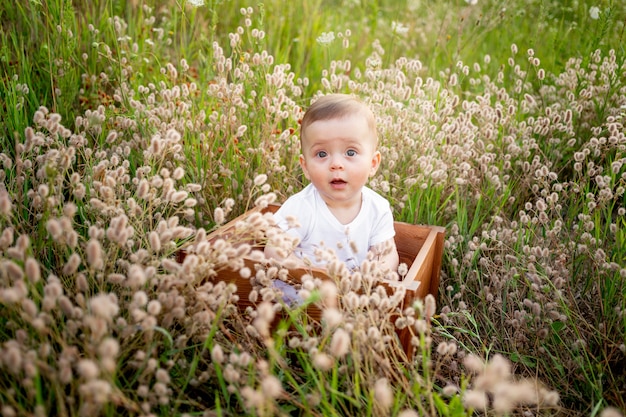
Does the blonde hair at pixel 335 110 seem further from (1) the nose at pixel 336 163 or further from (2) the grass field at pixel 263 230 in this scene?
(2) the grass field at pixel 263 230

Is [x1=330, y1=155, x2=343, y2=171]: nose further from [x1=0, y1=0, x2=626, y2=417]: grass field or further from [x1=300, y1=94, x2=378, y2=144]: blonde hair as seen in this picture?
[x1=0, y1=0, x2=626, y2=417]: grass field

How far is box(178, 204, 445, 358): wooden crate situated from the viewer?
211cm

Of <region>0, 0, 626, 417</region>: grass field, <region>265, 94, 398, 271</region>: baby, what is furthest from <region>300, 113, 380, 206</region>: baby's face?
<region>0, 0, 626, 417</region>: grass field

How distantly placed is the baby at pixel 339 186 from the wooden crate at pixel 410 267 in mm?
157

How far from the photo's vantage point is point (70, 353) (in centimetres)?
134

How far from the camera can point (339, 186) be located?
2512 mm

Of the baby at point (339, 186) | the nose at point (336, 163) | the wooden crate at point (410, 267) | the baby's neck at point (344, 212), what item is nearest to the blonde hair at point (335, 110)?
the baby at point (339, 186)

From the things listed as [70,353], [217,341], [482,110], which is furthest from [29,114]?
[482,110]

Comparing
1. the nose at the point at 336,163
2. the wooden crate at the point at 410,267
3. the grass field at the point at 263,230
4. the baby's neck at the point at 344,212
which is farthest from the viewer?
the baby's neck at the point at 344,212

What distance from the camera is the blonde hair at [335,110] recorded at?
2.46 metres

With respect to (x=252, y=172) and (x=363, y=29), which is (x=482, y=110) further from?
(x=363, y=29)

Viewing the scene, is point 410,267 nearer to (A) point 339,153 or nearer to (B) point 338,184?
(B) point 338,184

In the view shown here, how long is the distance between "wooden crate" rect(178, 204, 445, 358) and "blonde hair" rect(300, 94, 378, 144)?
1.72 feet

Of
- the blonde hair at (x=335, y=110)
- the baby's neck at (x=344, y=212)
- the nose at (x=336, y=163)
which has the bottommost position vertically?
the baby's neck at (x=344, y=212)
